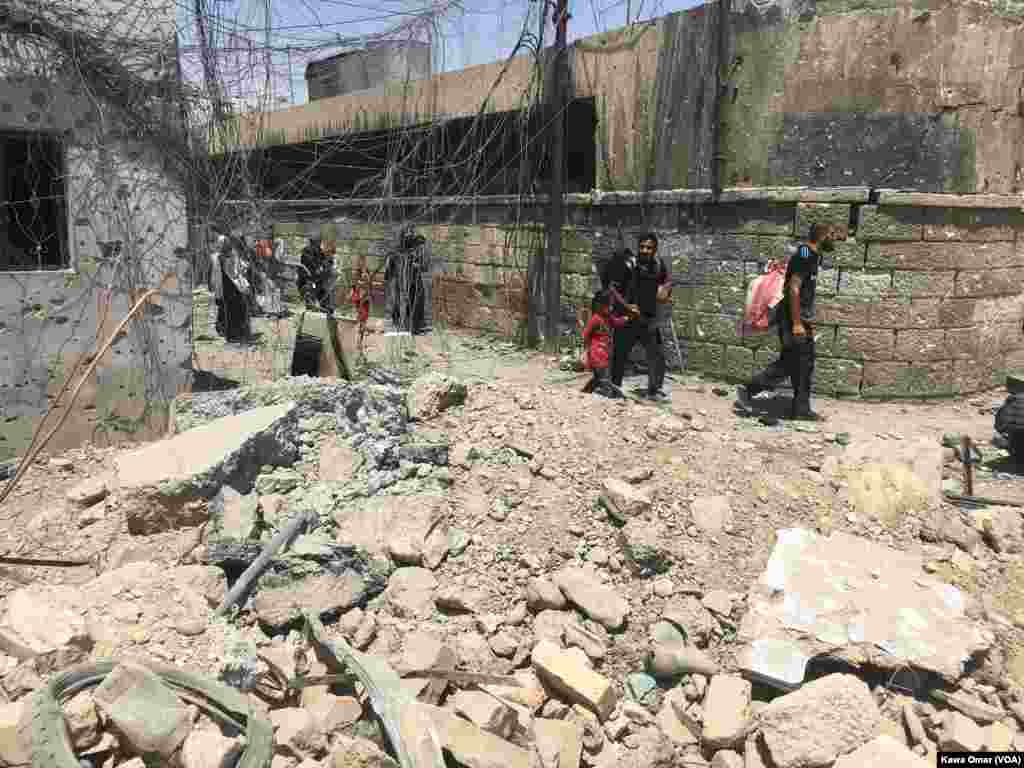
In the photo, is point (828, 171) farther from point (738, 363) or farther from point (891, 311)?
point (738, 363)

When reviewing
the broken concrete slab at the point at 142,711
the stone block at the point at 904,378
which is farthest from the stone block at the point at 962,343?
the broken concrete slab at the point at 142,711

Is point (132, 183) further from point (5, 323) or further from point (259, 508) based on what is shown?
point (259, 508)

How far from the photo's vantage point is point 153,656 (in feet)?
8.53

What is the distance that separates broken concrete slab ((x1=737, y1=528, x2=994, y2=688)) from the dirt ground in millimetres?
150

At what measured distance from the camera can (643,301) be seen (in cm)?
638

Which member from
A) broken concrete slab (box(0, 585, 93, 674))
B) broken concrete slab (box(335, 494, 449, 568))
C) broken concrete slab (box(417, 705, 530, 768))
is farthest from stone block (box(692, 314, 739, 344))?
broken concrete slab (box(0, 585, 93, 674))

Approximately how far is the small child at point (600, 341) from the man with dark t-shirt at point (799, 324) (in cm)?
122

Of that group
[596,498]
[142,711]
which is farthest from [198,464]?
[596,498]

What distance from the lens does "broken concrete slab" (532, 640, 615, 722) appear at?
2658mm

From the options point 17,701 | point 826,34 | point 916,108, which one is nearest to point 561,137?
point 826,34

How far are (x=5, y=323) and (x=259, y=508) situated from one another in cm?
249

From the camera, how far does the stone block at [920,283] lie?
21.7 feet

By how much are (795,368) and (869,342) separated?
120cm

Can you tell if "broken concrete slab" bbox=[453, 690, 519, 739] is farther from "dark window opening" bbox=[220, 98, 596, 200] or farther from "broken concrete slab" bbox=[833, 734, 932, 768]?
"dark window opening" bbox=[220, 98, 596, 200]
